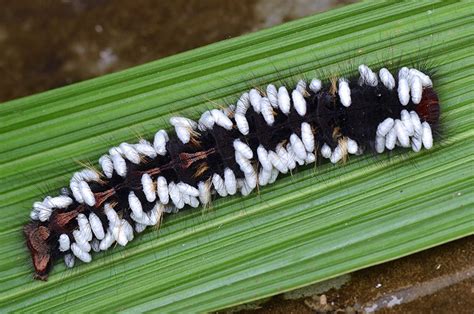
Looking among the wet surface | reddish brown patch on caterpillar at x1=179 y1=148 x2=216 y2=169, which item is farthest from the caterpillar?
the wet surface

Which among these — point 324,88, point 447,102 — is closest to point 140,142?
point 324,88

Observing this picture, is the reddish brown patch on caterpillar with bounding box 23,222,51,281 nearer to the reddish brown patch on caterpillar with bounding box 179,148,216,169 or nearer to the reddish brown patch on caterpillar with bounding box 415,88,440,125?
the reddish brown patch on caterpillar with bounding box 179,148,216,169

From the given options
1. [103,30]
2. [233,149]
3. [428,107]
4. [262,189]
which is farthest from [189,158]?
[428,107]

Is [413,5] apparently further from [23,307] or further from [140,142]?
[23,307]

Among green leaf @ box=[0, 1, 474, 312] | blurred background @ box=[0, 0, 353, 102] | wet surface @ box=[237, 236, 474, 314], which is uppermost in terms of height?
blurred background @ box=[0, 0, 353, 102]

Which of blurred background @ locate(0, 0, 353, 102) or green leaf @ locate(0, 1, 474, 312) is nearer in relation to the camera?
green leaf @ locate(0, 1, 474, 312)

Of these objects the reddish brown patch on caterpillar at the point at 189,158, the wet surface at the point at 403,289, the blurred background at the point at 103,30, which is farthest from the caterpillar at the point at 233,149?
the wet surface at the point at 403,289
